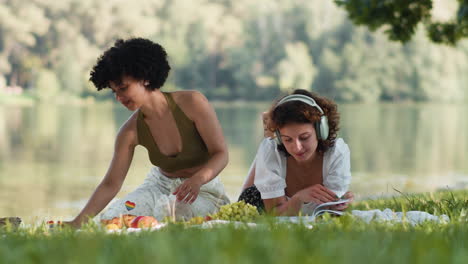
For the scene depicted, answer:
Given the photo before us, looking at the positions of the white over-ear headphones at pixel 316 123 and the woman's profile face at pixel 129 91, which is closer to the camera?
the white over-ear headphones at pixel 316 123

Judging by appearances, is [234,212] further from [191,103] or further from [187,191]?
[191,103]

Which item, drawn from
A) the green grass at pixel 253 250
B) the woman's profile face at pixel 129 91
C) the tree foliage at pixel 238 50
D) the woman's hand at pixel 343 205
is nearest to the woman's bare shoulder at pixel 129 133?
the woman's profile face at pixel 129 91

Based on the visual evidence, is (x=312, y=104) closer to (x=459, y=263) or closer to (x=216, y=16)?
(x=459, y=263)

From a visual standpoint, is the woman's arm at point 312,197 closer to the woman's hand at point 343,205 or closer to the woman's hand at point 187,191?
the woman's hand at point 343,205

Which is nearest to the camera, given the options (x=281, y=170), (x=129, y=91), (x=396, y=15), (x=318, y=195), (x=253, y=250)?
(x=253, y=250)

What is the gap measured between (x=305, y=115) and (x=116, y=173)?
1.55 m

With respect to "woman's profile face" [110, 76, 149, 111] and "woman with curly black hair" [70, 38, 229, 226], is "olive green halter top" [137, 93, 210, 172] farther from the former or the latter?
"woman's profile face" [110, 76, 149, 111]

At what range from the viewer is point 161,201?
5.07 meters

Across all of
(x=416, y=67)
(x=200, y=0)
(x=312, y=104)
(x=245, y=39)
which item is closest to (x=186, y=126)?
(x=312, y=104)

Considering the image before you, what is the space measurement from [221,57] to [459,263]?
241 ft

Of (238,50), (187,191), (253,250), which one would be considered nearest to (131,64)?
(187,191)

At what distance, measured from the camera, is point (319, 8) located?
7269 cm

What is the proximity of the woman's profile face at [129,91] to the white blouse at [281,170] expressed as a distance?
1.00m

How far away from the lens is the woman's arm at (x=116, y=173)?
198 inches
